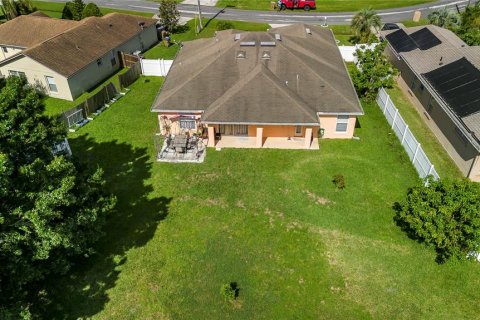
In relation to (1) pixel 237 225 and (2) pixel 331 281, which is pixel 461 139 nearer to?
(2) pixel 331 281

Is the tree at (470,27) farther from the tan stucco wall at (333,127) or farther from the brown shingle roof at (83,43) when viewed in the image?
the brown shingle roof at (83,43)

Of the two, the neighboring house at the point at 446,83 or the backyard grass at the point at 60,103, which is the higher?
the neighboring house at the point at 446,83

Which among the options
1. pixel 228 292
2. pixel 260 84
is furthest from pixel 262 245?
pixel 260 84

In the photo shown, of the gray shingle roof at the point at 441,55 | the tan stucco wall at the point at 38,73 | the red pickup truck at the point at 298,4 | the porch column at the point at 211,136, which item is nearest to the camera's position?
the porch column at the point at 211,136

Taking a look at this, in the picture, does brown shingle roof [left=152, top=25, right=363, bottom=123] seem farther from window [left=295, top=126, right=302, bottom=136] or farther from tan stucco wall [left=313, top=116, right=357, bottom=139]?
window [left=295, top=126, right=302, bottom=136]

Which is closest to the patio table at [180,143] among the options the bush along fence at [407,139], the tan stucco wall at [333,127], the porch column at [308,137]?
the porch column at [308,137]
